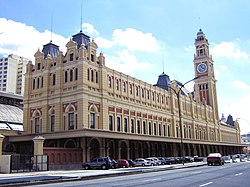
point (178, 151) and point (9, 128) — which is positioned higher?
point (9, 128)

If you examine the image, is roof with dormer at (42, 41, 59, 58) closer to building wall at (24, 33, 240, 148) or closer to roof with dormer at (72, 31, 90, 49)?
building wall at (24, 33, 240, 148)

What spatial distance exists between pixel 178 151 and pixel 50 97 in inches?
1334

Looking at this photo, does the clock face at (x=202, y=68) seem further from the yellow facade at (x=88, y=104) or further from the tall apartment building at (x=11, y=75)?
the tall apartment building at (x=11, y=75)

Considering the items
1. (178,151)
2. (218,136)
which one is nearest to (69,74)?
(178,151)

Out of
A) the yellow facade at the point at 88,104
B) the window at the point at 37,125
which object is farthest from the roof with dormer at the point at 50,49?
the window at the point at 37,125

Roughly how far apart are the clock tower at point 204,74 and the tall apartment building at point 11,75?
303 ft

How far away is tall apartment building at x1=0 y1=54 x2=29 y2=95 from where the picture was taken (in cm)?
15862

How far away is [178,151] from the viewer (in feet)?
230

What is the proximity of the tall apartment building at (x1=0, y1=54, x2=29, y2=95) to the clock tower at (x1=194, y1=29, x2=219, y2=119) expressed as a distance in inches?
3630

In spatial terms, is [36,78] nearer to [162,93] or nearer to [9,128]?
[9,128]

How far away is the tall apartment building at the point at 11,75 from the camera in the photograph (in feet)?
520

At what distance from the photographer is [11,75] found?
16025 cm

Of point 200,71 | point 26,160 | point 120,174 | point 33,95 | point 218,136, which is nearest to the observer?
point 120,174

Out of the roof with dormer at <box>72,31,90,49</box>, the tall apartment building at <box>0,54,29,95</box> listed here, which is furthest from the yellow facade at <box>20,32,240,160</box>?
the tall apartment building at <box>0,54,29,95</box>
